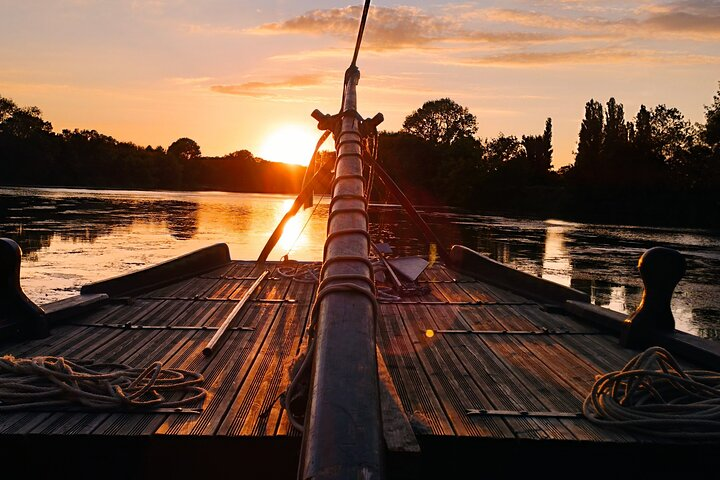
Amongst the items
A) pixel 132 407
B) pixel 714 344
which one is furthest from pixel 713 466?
Result: pixel 132 407

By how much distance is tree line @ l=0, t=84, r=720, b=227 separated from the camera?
5153 centimetres

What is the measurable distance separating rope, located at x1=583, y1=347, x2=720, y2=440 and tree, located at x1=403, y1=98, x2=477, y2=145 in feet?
292

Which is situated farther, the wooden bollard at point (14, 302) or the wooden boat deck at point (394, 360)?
the wooden bollard at point (14, 302)

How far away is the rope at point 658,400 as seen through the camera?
Answer: 3273 mm

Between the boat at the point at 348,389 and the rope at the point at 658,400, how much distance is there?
0.01m

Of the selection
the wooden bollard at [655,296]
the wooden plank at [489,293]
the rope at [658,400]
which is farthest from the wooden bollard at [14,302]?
the wooden bollard at [655,296]

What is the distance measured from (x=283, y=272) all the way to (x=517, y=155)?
69.8 m

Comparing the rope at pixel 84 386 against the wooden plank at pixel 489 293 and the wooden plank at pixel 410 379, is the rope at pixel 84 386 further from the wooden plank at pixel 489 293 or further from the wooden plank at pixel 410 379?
the wooden plank at pixel 489 293

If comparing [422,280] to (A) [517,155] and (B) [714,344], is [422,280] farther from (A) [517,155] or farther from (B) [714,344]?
(A) [517,155]

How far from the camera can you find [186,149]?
12731 cm

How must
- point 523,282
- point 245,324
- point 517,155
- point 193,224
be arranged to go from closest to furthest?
point 245,324
point 523,282
point 193,224
point 517,155

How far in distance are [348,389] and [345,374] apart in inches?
3.2

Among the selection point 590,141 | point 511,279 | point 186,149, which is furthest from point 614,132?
point 186,149

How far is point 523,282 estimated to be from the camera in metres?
7.61
